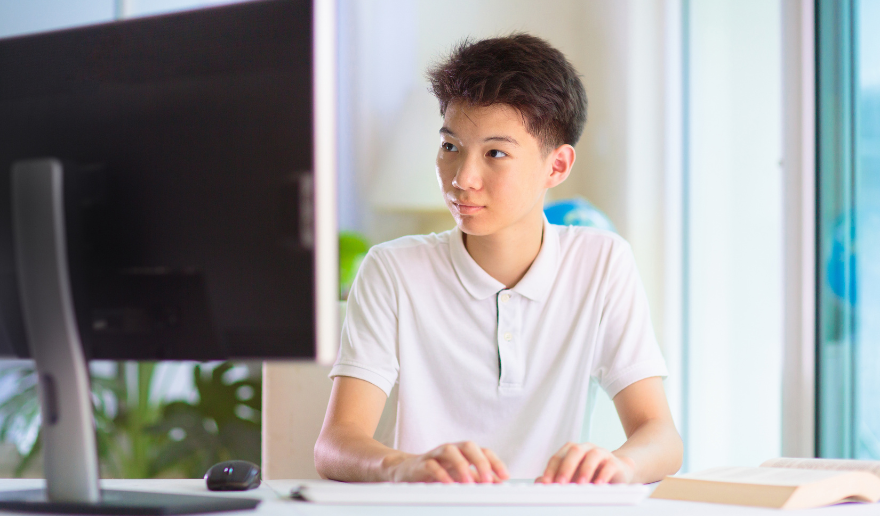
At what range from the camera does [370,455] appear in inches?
41.4

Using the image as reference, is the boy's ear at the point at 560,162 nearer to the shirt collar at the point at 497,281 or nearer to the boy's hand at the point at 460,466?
the shirt collar at the point at 497,281

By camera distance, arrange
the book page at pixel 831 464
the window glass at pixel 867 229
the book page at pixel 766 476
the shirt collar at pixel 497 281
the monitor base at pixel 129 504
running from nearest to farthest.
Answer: the monitor base at pixel 129 504
the book page at pixel 766 476
the book page at pixel 831 464
the shirt collar at pixel 497 281
the window glass at pixel 867 229

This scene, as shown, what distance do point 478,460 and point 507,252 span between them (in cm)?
67

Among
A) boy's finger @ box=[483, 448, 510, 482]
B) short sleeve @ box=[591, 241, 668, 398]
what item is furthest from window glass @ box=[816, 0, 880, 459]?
boy's finger @ box=[483, 448, 510, 482]

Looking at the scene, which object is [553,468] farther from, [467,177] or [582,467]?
[467,177]

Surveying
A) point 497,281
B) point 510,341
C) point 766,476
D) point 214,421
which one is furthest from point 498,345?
point 214,421

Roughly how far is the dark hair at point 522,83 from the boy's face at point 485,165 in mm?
25

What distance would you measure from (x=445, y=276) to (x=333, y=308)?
2.46ft

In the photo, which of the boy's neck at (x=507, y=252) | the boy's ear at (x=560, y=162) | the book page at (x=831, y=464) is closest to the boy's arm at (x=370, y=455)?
the boy's neck at (x=507, y=252)

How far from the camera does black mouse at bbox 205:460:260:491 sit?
2.91ft

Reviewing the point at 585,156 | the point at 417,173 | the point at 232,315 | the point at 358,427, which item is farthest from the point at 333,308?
the point at 585,156

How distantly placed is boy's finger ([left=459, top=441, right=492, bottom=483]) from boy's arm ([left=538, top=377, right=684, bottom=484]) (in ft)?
0.26

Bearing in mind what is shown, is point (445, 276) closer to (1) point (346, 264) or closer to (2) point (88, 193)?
(2) point (88, 193)

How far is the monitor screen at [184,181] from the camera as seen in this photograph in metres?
0.72
